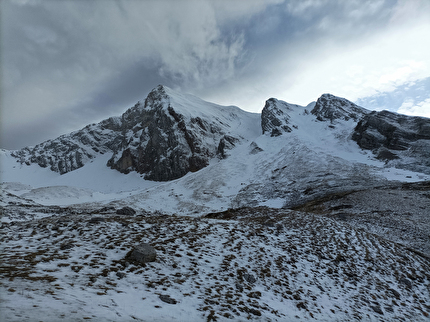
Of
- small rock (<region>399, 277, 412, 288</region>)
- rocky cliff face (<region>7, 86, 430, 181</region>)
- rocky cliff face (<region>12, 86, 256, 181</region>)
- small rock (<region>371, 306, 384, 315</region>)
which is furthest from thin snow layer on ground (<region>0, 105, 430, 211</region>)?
small rock (<region>371, 306, 384, 315</region>)

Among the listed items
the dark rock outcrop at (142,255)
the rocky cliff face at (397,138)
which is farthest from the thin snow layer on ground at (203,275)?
the rocky cliff face at (397,138)

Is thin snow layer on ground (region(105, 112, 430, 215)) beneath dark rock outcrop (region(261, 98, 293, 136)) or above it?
beneath

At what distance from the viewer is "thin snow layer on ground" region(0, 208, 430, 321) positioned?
5.62 meters

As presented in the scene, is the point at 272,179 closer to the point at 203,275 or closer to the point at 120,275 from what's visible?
the point at 203,275

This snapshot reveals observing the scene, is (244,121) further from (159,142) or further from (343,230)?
(343,230)

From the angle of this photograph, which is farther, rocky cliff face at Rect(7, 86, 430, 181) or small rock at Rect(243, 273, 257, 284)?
rocky cliff face at Rect(7, 86, 430, 181)

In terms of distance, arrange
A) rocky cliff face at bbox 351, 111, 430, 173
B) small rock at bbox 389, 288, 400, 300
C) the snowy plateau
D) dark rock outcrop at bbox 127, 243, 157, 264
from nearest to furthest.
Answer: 1. the snowy plateau
2. dark rock outcrop at bbox 127, 243, 157, 264
3. small rock at bbox 389, 288, 400, 300
4. rocky cliff face at bbox 351, 111, 430, 173

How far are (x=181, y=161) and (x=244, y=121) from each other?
65.1 meters

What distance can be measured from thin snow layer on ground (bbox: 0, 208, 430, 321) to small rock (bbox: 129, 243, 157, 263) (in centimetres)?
30

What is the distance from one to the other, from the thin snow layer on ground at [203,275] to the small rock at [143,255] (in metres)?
0.30

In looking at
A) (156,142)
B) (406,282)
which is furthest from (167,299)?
(156,142)

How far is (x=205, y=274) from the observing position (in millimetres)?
8234

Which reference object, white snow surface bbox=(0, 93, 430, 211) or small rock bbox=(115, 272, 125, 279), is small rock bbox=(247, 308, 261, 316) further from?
white snow surface bbox=(0, 93, 430, 211)

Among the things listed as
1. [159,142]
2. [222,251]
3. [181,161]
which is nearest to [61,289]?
[222,251]
